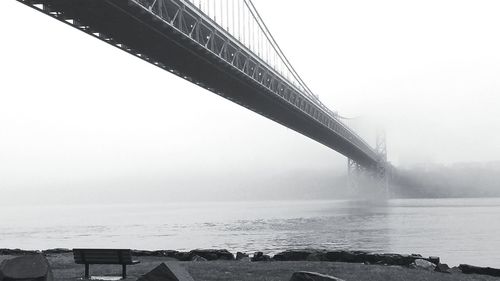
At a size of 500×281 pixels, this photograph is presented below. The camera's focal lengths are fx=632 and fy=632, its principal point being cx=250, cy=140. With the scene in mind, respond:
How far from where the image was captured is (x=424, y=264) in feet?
38.4

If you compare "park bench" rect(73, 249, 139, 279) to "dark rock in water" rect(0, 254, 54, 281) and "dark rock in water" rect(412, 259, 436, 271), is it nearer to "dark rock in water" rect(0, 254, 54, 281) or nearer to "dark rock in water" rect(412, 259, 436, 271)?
"dark rock in water" rect(0, 254, 54, 281)

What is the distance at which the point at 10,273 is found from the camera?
305 inches

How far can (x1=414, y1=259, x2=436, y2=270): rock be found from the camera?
11.6 metres

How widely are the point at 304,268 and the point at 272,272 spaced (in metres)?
0.76

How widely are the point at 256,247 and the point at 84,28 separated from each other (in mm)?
10945

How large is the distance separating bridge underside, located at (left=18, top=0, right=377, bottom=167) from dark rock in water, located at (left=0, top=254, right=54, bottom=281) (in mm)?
15352

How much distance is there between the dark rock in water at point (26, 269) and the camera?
770 centimetres

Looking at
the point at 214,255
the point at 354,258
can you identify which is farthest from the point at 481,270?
the point at 214,255

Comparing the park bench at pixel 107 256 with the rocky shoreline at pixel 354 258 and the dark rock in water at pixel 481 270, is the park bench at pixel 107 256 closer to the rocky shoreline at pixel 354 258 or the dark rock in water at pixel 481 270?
the rocky shoreline at pixel 354 258

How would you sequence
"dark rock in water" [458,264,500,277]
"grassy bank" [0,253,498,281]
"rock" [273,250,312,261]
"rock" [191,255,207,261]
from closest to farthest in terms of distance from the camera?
1. "grassy bank" [0,253,498,281]
2. "dark rock in water" [458,264,500,277]
3. "rock" [273,250,312,261]
4. "rock" [191,255,207,261]

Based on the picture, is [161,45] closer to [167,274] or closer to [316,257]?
[316,257]

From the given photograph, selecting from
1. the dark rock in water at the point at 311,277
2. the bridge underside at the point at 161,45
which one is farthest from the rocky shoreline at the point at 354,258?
the bridge underside at the point at 161,45

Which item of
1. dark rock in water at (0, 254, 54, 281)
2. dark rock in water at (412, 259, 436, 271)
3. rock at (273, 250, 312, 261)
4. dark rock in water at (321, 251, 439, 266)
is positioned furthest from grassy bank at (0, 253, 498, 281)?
dark rock in water at (0, 254, 54, 281)

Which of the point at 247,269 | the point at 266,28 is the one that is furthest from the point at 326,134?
the point at 247,269
